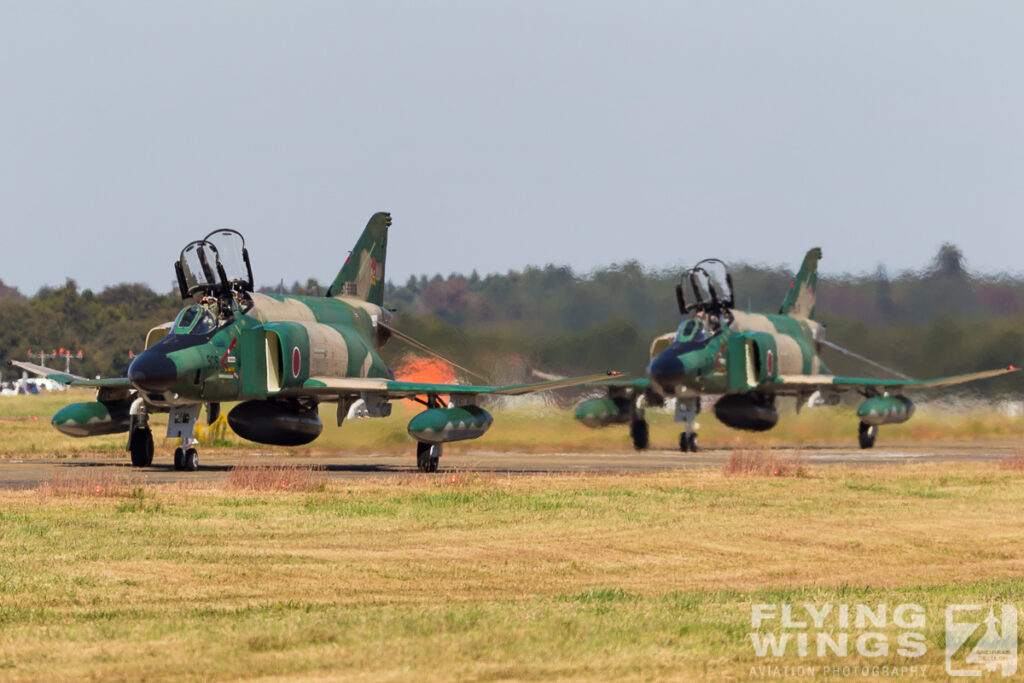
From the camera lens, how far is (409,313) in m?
39.4

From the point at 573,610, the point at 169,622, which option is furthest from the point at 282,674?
the point at 573,610

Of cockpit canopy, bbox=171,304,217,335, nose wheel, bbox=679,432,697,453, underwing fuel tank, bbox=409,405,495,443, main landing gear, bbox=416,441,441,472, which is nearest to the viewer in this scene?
underwing fuel tank, bbox=409,405,495,443

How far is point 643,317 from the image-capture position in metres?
43.2

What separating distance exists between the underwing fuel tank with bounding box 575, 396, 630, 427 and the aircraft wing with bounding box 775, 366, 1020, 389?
5.10m

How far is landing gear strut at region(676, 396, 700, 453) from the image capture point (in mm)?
38562

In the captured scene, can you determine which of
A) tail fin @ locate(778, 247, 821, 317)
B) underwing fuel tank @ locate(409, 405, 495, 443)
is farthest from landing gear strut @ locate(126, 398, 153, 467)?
tail fin @ locate(778, 247, 821, 317)

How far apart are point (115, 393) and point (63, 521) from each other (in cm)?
1483

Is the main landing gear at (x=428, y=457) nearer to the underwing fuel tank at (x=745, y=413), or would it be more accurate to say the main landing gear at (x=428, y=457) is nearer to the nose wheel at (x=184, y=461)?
the nose wheel at (x=184, y=461)

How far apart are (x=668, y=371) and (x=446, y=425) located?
11487 mm

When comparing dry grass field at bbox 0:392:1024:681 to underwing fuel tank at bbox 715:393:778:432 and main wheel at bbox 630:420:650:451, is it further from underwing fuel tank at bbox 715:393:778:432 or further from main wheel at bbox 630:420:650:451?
underwing fuel tank at bbox 715:393:778:432

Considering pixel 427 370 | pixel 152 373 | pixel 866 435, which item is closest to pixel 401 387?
pixel 152 373

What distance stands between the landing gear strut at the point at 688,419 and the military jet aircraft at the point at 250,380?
10.5 meters

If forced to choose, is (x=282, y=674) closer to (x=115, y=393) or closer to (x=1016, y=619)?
(x=1016, y=619)

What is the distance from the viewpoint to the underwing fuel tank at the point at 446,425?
26.8 m
